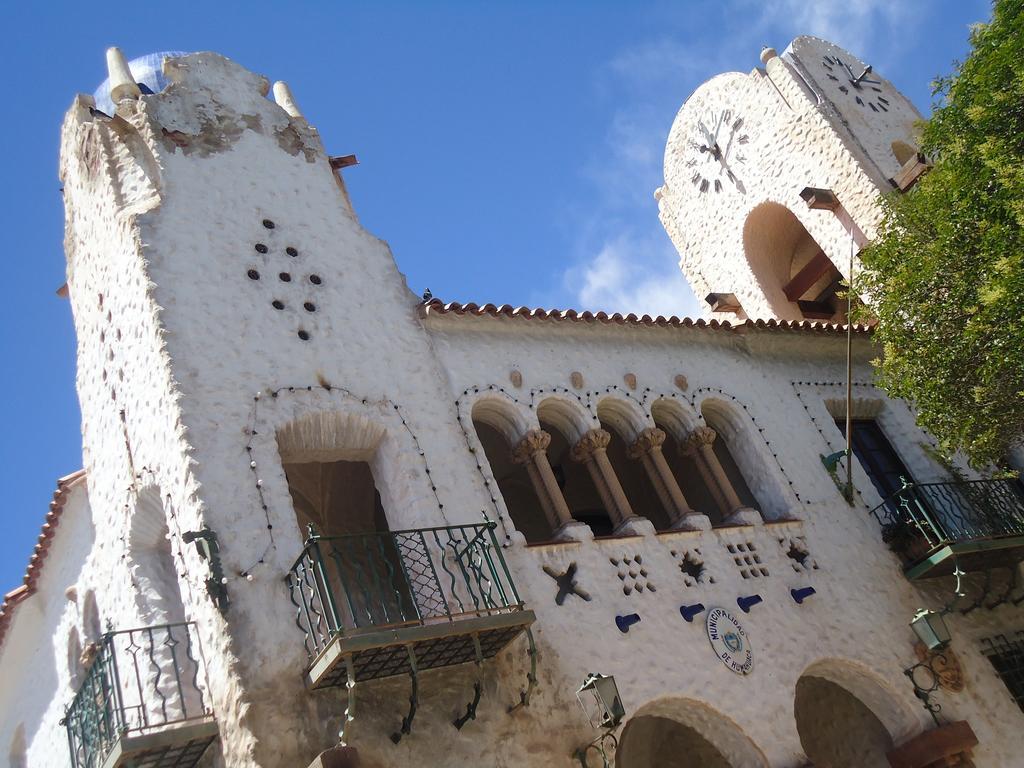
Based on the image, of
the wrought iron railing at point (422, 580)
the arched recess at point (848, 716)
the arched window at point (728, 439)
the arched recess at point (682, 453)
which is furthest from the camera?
the arched window at point (728, 439)

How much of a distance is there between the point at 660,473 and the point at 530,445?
175cm

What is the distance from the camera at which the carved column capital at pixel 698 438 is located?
11781 millimetres

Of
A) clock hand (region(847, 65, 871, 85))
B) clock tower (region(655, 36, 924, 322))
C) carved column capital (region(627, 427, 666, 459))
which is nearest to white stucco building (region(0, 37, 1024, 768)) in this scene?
carved column capital (region(627, 427, 666, 459))

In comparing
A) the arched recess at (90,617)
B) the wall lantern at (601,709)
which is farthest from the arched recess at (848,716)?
the arched recess at (90,617)

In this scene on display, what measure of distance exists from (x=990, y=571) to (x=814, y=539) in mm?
2404

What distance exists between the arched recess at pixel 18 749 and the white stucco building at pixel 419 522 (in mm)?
211


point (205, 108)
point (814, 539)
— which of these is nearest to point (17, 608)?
point (205, 108)

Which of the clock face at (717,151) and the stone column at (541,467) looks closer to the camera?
the stone column at (541,467)

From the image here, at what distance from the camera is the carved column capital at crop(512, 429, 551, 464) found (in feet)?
34.2

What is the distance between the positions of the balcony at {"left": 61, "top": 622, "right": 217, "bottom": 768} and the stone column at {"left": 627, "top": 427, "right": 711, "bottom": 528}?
5.28 metres

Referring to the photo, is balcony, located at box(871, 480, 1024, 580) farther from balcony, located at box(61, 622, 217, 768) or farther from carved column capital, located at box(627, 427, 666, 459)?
balcony, located at box(61, 622, 217, 768)

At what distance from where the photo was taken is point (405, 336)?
10609 millimetres

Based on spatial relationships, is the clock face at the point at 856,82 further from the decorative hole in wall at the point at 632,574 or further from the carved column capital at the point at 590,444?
the decorative hole in wall at the point at 632,574

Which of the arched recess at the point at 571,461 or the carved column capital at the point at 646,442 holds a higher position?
the arched recess at the point at 571,461
